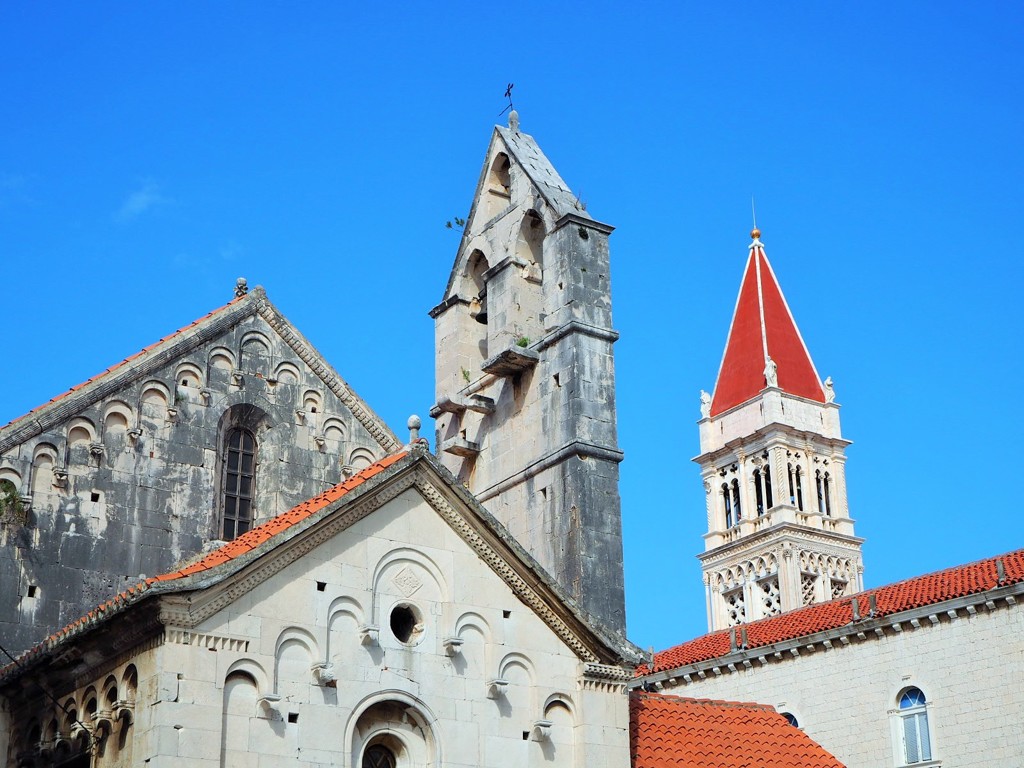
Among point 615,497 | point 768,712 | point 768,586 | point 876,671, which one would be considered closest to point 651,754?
point 768,712

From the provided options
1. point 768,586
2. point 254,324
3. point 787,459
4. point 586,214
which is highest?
point 787,459

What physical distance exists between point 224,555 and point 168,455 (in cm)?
595

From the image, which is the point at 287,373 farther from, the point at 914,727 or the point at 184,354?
the point at 914,727

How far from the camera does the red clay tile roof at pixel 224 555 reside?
17297mm

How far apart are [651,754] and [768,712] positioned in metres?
3.91

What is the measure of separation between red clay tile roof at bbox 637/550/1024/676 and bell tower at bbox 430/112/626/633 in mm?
5478

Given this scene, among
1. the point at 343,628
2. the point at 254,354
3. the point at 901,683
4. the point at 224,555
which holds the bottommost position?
the point at 343,628

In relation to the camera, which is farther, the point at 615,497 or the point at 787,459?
the point at 787,459

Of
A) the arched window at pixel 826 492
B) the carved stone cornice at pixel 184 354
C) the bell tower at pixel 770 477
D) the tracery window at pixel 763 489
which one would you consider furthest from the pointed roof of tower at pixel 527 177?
the arched window at pixel 826 492

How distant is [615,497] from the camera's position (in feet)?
86.5

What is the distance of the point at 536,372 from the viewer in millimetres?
27562

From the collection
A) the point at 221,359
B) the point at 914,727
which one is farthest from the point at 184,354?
the point at 914,727

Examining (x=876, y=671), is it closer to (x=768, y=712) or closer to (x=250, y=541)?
(x=768, y=712)

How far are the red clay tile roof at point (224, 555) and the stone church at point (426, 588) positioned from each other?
0.27ft
